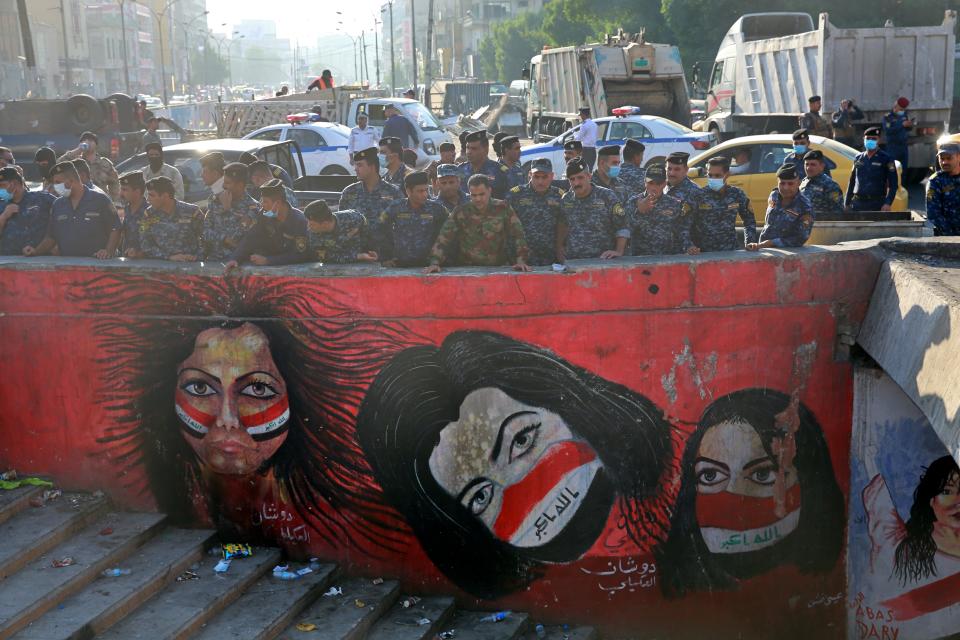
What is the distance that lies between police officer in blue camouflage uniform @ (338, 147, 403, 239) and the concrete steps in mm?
2651

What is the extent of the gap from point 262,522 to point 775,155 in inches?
317

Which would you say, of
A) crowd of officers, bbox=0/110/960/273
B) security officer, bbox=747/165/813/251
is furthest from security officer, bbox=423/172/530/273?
security officer, bbox=747/165/813/251

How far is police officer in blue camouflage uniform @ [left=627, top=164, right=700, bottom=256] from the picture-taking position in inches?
285

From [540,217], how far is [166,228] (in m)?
2.65

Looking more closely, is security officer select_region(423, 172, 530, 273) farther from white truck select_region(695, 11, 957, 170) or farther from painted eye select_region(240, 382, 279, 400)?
white truck select_region(695, 11, 957, 170)

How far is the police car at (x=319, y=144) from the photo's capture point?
1708 centimetres

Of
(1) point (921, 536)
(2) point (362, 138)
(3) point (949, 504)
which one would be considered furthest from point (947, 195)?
(2) point (362, 138)

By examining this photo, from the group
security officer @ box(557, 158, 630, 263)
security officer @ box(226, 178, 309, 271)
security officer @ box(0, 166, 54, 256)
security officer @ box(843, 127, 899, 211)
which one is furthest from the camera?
security officer @ box(843, 127, 899, 211)

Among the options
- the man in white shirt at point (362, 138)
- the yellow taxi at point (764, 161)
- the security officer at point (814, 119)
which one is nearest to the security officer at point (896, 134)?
the security officer at point (814, 119)

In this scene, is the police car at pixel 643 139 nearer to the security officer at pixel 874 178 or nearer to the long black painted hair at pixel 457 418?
the security officer at pixel 874 178

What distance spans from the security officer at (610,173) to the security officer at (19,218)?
4.52 metres

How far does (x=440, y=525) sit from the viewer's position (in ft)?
22.2

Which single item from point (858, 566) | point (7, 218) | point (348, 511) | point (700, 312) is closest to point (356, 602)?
point (348, 511)

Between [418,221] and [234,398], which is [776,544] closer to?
[418,221]
